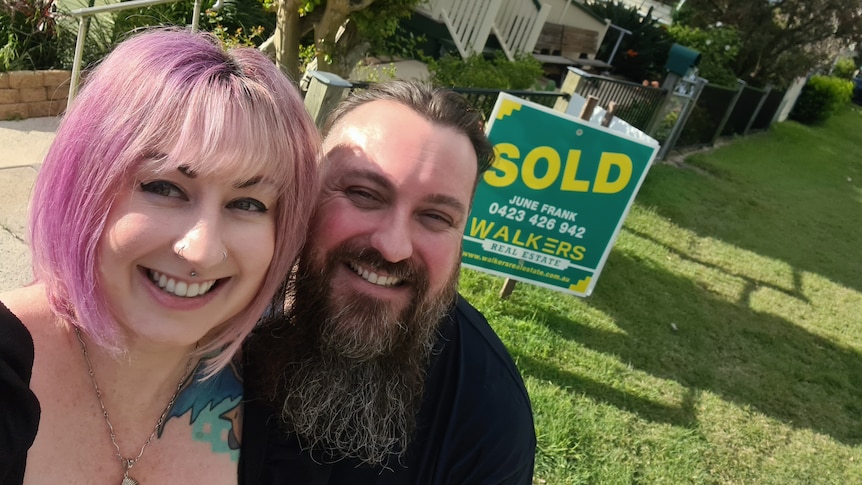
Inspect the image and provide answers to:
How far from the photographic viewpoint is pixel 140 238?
1062 millimetres

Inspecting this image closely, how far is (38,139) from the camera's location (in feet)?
14.6

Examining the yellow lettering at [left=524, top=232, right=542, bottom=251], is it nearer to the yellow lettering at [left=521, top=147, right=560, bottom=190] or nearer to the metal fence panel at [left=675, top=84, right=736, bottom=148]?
the yellow lettering at [left=521, top=147, right=560, bottom=190]

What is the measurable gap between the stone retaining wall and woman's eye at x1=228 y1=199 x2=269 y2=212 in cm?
432

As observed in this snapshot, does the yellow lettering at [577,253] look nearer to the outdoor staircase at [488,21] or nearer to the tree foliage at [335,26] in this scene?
the tree foliage at [335,26]

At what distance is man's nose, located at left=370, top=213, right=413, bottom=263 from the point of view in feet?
5.05

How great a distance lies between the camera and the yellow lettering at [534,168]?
→ 350 centimetres

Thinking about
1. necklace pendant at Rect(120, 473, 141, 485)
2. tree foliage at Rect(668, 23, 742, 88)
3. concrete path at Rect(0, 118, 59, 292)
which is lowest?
concrete path at Rect(0, 118, 59, 292)

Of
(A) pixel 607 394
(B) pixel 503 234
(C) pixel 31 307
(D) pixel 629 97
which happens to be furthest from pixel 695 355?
(C) pixel 31 307

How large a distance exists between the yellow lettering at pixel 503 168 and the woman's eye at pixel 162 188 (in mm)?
2492

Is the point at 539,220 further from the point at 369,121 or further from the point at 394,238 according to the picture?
the point at 394,238

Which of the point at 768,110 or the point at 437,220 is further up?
the point at 768,110

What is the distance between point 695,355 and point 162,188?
433 centimetres

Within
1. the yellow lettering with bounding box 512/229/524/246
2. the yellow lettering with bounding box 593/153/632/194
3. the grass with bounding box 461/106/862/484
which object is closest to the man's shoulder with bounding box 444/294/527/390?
the grass with bounding box 461/106/862/484

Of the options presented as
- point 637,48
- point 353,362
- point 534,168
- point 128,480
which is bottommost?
point 128,480
